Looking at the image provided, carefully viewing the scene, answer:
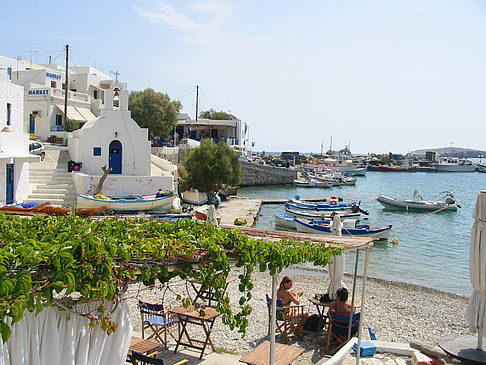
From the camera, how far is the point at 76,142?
29.8m

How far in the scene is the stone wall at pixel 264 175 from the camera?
6456cm

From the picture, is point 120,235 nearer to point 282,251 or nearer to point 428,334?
point 282,251

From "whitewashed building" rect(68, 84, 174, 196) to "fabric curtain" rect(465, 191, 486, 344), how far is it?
2347 centimetres

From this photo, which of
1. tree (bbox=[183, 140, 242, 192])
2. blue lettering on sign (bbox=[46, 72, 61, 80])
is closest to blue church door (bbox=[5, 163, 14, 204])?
tree (bbox=[183, 140, 242, 192])

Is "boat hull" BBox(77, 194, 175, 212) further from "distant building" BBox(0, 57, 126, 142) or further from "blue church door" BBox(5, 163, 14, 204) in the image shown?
"distant building" BBox(0, 57, 126, 142)

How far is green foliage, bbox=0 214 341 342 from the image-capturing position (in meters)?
4.02

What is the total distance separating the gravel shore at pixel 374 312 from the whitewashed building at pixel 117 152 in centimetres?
1359

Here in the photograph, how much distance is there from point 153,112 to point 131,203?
30.1 meters

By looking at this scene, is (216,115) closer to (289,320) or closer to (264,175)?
(264,175)

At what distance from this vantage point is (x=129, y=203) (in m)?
27.1

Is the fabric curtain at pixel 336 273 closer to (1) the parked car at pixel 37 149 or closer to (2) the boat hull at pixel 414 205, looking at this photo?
(1) the parked car at pixel 37 149

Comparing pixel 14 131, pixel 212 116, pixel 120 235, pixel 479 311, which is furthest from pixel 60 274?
pixel 212 116

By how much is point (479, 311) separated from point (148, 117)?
5035 centimetres

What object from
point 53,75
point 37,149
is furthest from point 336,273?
point 53,75
